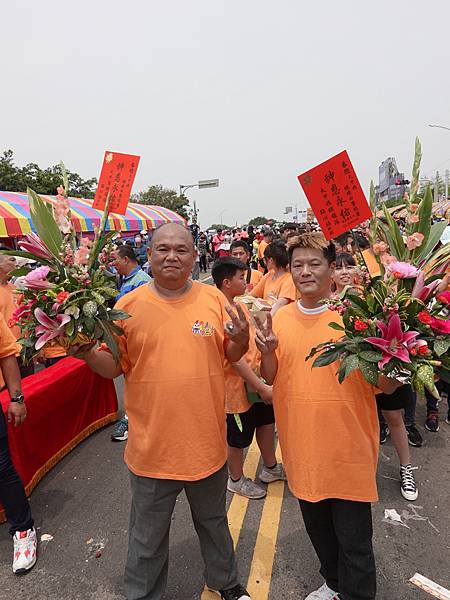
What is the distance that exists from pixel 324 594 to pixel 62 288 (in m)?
2.06

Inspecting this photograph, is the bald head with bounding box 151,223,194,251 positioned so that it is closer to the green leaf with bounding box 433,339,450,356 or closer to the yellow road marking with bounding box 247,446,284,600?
the green leaf with bounding box 433,339,450,356

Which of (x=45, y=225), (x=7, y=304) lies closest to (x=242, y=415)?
(x=45, y=225)

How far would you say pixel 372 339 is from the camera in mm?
1561

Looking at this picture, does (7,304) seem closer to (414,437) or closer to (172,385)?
(172,385)

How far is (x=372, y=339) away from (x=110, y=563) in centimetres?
215

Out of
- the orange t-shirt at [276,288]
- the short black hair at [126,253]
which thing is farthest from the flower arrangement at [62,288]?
the orange t-shirt at [276,288]

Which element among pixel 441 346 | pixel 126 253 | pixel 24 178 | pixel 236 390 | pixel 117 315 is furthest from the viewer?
pixel 24 178

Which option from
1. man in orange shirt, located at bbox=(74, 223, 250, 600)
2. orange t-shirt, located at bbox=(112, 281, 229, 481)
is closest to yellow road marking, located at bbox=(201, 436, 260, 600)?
man in orange shirt, located at bbox=(74, 223, 250, 600)

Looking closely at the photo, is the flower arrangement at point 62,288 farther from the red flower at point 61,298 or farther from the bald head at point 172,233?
the bald head at point 172,233

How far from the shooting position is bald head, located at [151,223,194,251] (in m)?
1.90


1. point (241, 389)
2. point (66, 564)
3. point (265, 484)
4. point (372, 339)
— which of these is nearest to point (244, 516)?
point (265, 484)

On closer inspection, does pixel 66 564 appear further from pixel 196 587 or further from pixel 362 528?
pixel 362 528

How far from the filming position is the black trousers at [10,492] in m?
2.50

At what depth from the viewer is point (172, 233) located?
191 cm
